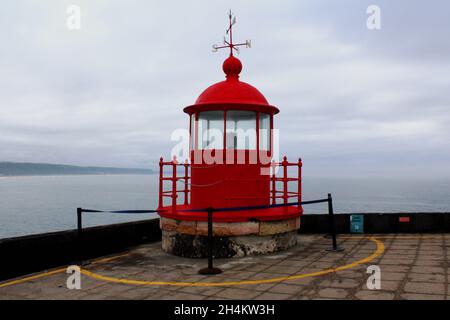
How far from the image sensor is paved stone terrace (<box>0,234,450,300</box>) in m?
5.37

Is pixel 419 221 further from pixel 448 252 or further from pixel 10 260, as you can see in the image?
pixel 10 260

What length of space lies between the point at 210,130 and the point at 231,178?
4.25ft

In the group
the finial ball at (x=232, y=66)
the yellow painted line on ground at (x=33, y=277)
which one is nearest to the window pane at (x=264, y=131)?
the finial ball at (x=232, y=66)

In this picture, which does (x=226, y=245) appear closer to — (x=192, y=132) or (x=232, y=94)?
(x=192, y=132)

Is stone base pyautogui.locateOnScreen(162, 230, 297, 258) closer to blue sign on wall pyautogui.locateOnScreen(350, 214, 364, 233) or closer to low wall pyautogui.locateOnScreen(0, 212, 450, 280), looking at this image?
low wall pyautogui.locateOnScreen(0, 212, 450, 280)

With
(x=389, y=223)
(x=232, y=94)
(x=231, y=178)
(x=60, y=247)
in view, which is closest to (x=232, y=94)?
(x=232, y=94)

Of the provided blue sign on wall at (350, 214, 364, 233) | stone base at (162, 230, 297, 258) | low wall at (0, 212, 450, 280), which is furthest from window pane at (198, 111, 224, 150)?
blue sign on wall at (350, 214, 364, 233)

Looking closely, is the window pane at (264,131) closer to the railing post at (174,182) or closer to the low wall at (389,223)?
the railing post at (174,182)

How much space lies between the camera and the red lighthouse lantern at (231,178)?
27.6 ft

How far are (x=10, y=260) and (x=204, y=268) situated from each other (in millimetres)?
3638

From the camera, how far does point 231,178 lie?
352 inches

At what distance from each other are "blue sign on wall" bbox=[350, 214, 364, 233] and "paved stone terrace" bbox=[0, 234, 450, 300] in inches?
76.8

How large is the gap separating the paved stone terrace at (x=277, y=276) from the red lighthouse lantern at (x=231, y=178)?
462mm

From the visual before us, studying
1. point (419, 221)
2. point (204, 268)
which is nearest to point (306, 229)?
point (419, 221)
